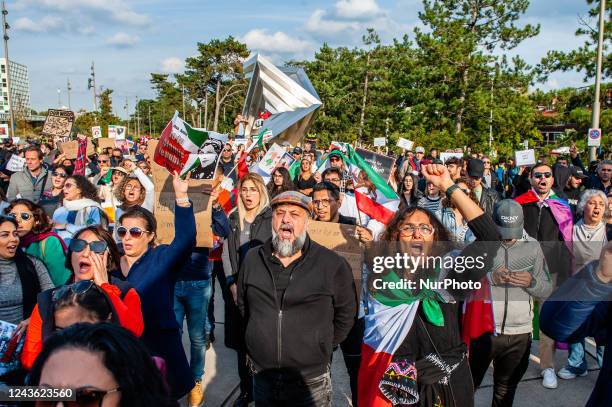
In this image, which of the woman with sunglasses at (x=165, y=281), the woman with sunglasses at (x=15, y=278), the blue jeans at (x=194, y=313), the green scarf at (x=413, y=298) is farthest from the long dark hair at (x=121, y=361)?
the blue jeans at (x=194, y=313)

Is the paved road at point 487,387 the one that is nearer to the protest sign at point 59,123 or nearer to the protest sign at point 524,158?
the protest sign at point 524,158

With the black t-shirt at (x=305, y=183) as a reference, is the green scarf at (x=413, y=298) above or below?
below

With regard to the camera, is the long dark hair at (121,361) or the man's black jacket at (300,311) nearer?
the long dark hair at (121,361)

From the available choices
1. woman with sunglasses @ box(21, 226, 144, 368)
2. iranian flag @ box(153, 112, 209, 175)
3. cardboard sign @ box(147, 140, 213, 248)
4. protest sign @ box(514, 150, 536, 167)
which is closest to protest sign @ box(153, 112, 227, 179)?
iranian flag @ box(153, 112, 209, 175)

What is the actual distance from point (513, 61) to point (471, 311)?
1058 inches

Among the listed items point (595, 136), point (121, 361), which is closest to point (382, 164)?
point (121, 361)

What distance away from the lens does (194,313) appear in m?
4.43

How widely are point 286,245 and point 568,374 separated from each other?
3184 mm

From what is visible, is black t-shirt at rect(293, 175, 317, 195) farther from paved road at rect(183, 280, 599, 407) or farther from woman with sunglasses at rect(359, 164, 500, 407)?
woman with sunglasses at rect(359, 164, 500, 407)

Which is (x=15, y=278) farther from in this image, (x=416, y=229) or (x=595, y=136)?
(x=595, y=136)

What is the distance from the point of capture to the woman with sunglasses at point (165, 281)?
10.3 ft

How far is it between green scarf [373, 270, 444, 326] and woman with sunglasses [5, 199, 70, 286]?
2.25m

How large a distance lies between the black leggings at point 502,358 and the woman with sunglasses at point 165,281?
183 centimetres

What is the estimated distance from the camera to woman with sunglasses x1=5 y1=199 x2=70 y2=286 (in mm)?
3736
